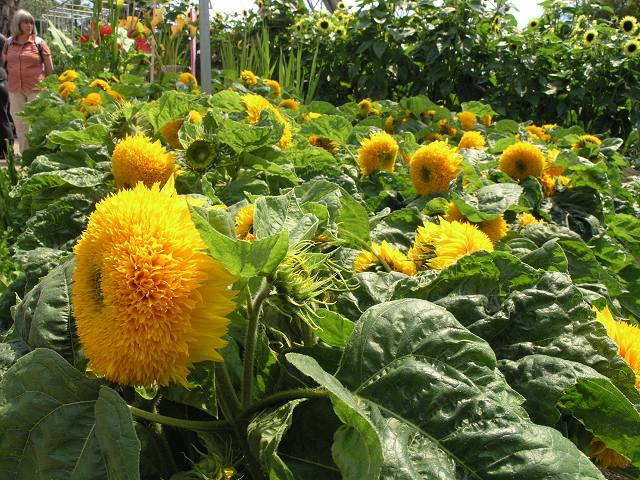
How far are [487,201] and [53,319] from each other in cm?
99

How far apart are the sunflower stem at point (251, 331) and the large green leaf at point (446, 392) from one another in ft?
0.26

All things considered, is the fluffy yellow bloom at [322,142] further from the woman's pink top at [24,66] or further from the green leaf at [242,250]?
the woman's pink top at [24,66]

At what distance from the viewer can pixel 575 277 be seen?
4.78 feet

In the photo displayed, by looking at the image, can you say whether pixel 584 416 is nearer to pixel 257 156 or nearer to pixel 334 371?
pixel 334 371

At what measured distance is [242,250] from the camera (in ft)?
1.98

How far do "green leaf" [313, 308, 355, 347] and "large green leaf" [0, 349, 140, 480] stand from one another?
237 millimetres

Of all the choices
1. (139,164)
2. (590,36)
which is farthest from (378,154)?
(590,36)

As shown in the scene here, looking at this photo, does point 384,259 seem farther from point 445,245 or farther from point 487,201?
point 487,201

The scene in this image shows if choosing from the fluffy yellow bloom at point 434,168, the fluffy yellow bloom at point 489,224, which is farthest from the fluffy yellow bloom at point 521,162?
the fluffy yellow bloom at point 489,224

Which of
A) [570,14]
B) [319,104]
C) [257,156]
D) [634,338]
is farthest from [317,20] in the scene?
[634,338]

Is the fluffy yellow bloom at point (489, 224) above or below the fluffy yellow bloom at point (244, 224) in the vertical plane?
below

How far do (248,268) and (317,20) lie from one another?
25.4ft

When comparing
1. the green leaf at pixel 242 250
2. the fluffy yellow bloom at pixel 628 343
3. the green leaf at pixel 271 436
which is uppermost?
the green leaf at pixel 242 250

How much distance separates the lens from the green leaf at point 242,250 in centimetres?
59
